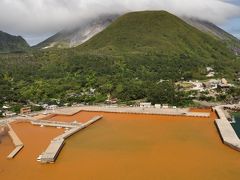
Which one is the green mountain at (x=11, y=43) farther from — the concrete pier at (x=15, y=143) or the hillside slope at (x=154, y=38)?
the concrete pier at (x=15, y=143)

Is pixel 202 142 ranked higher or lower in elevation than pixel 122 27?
lower

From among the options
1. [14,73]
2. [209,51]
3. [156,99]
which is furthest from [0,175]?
[209,51]

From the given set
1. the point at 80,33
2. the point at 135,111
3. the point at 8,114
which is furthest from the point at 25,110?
the point at 80,33

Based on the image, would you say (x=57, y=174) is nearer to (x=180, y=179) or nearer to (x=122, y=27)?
(x=180, y=179)

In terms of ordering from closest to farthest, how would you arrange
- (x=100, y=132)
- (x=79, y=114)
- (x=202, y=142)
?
1. (x=202, y=142)
2. (x=100, y=132)
3. (x=79, y=114)

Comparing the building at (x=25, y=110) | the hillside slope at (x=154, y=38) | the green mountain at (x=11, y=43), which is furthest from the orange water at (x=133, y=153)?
the green mountain at (x=11, y=43)
